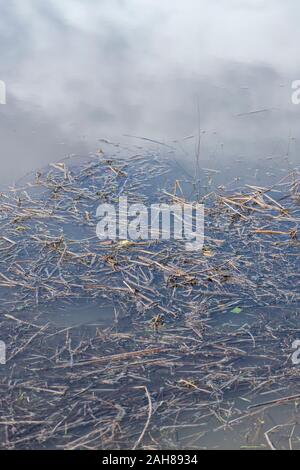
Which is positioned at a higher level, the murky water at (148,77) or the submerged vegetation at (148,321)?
the murky water at (148,77)

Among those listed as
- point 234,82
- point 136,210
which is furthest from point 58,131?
point 234,82

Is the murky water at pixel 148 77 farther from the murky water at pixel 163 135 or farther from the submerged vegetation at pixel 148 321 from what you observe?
the submerged vegetation at pixel 148 321

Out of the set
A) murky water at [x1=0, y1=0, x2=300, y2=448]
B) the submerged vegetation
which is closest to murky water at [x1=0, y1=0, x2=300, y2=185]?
murky water at [x1=0, y1=0, x2=300, y2=448]

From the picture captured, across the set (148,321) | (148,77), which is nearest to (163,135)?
(148,77)

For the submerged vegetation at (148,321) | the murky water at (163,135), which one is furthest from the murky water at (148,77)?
the submerged vegetation at (148,321)

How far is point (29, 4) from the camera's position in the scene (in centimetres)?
665

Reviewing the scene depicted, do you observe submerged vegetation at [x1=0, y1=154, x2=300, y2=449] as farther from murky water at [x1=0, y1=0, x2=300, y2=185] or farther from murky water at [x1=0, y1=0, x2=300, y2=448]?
murky water at [x1=0, y1=0, x2=300, y2=185]

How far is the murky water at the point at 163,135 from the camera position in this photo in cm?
281

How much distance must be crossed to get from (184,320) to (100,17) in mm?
4450

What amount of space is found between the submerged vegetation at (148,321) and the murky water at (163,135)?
0.04ft

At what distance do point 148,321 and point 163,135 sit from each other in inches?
89.0

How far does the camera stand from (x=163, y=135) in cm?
509

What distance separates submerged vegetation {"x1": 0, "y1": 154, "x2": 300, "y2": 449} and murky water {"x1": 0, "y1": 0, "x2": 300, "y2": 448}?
0.01 m

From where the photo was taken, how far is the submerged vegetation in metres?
2.71
